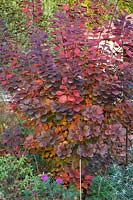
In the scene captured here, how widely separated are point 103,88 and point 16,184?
101 cm

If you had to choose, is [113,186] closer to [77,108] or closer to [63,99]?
[77,108]

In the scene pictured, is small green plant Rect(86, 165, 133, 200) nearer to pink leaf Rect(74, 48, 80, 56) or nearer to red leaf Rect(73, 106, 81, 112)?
red leaf Rect(73, 106, 81, 112)

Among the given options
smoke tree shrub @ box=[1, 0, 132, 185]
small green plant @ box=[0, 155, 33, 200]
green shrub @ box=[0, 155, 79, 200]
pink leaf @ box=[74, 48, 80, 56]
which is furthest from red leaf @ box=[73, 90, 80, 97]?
small green plant @ box=[0, 155, 33, 200]

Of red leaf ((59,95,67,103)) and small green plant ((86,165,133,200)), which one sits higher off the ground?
red leaf ((59,95,67,103))

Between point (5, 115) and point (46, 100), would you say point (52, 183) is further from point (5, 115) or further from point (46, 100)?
point (5, 115)

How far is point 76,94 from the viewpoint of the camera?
294cm

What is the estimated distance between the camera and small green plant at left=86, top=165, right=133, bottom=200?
10.5 feet

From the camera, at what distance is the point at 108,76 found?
3.08 metres

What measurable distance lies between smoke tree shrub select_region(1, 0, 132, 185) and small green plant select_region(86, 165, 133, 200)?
0.60 feet

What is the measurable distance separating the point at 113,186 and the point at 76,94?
85cm

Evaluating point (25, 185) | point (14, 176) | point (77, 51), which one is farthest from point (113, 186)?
point (77, 51)

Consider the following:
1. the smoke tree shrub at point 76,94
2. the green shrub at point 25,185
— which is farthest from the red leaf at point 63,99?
the green shrub at point 25,185

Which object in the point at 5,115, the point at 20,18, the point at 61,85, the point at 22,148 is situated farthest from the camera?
the point at 20,18

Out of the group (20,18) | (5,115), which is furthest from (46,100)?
(20,18)
